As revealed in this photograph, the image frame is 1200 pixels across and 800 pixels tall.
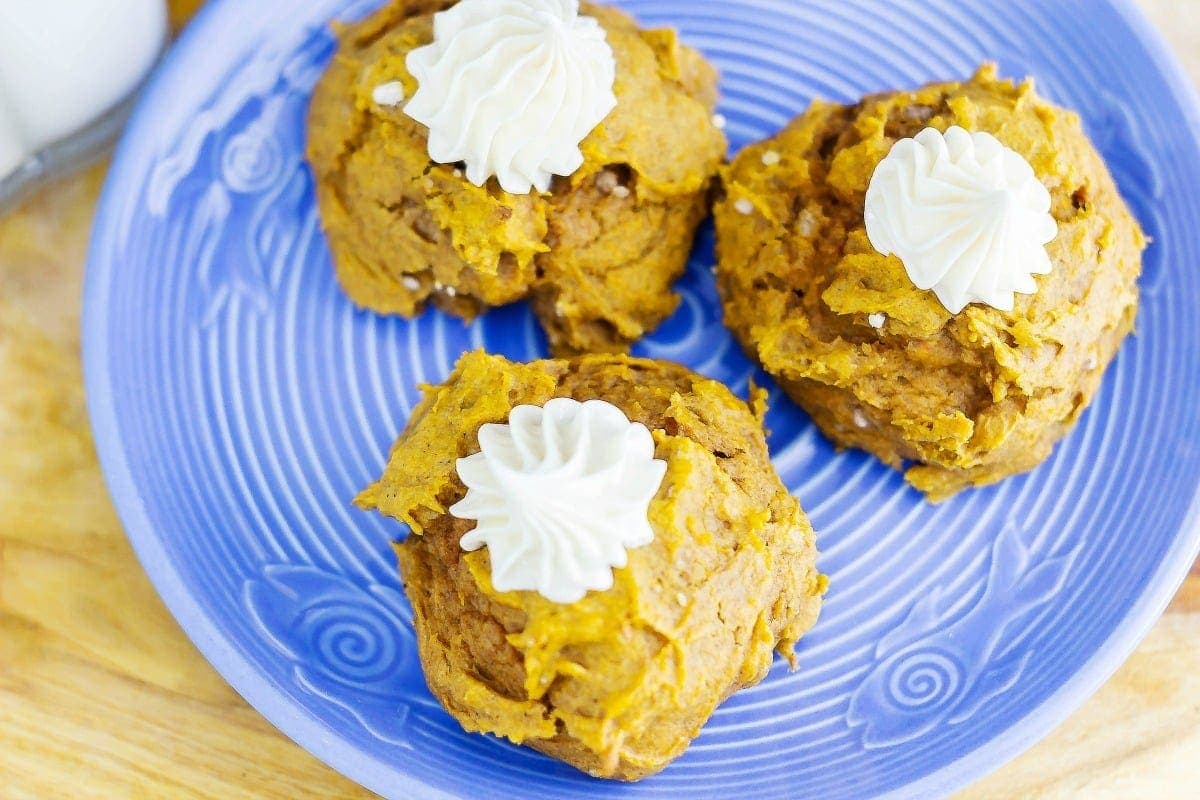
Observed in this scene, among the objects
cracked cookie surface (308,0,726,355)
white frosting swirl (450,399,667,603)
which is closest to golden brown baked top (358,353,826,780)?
white frosting swirl (450,399,667,603)

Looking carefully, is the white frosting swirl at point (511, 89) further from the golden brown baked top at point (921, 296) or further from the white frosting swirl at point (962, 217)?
the white frosting swirl at point (962, 217)

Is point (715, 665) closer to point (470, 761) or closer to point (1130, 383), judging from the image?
point (470, 761)

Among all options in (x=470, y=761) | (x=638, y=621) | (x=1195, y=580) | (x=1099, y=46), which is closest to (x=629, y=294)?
(x=638, y=621)

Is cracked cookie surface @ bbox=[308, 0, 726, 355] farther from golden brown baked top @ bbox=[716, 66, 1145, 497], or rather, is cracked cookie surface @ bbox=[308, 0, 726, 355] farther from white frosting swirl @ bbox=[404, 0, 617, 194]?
golden brown baked top @ bbox=[716, 66, 1145, 497]

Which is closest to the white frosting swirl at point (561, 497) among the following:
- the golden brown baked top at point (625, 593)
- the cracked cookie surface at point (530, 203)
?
the golden brown baked top at point (625, 593)

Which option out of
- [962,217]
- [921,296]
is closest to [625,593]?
[921,296]

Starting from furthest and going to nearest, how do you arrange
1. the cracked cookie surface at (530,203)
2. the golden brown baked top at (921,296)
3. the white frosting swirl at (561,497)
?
1. the cracked cookie surface at (530,203)
2. the golden brown baked top at (921,296)
3. the white frosting swirl at (561,497)
